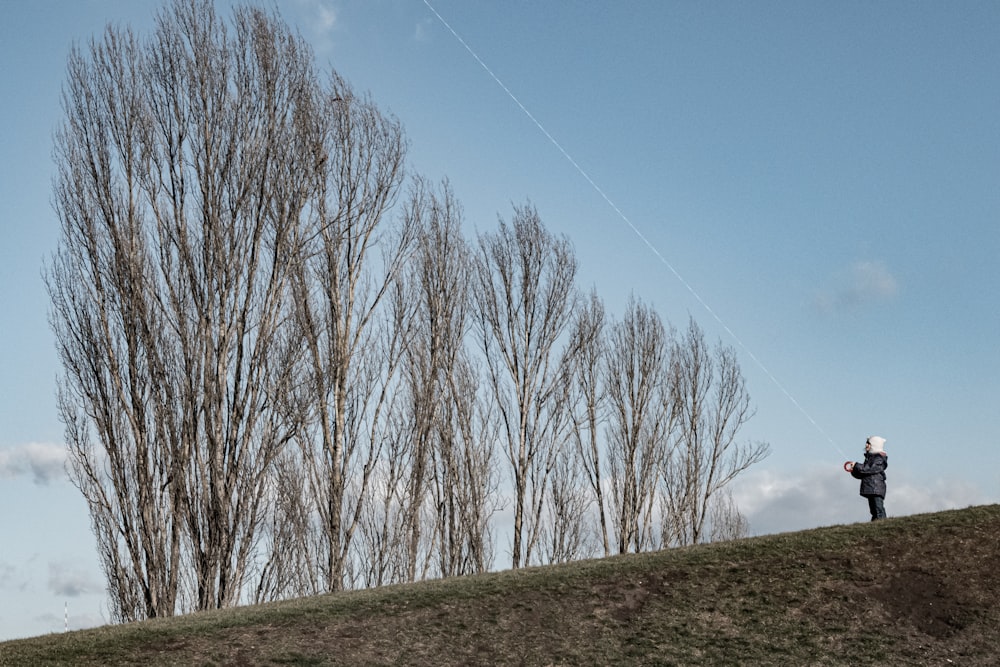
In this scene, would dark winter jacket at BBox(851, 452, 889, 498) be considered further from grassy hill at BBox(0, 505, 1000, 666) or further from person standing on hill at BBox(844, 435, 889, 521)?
grassy hill at BBox(0, 505, 1000, 666)

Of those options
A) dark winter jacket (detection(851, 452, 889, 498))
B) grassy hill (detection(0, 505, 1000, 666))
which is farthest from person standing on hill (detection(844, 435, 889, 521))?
grassy hill (detection(0, 505, 1000, 666))

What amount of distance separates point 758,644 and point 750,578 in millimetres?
2196

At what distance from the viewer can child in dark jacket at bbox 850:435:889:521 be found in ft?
55.8

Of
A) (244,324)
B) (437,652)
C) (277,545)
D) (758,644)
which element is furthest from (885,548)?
(277,545)

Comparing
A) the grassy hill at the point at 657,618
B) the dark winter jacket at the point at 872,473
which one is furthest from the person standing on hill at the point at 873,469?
the grassy hill at the point at 657,618

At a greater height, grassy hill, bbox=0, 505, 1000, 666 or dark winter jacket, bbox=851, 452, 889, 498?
dark winter jacket, bbox=851, 452, 889, 498

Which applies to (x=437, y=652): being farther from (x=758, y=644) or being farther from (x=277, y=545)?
(x=277, y=545)

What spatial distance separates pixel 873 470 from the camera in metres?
17.0

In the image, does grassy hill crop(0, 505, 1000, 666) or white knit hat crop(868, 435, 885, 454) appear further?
white knit hat crop(868, 435, 885, 454)

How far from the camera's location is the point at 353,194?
67.9 ft

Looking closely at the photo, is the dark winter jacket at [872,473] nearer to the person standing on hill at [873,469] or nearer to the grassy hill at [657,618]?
the person standing on hill at [873,469]

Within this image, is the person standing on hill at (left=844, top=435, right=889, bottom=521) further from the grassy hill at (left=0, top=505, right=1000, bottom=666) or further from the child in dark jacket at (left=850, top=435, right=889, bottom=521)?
the grassy hill at (left=0, top=505, right=1000, bottom=666)

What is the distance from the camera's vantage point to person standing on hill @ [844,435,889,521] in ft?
55.8

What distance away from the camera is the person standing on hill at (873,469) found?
17016mm
